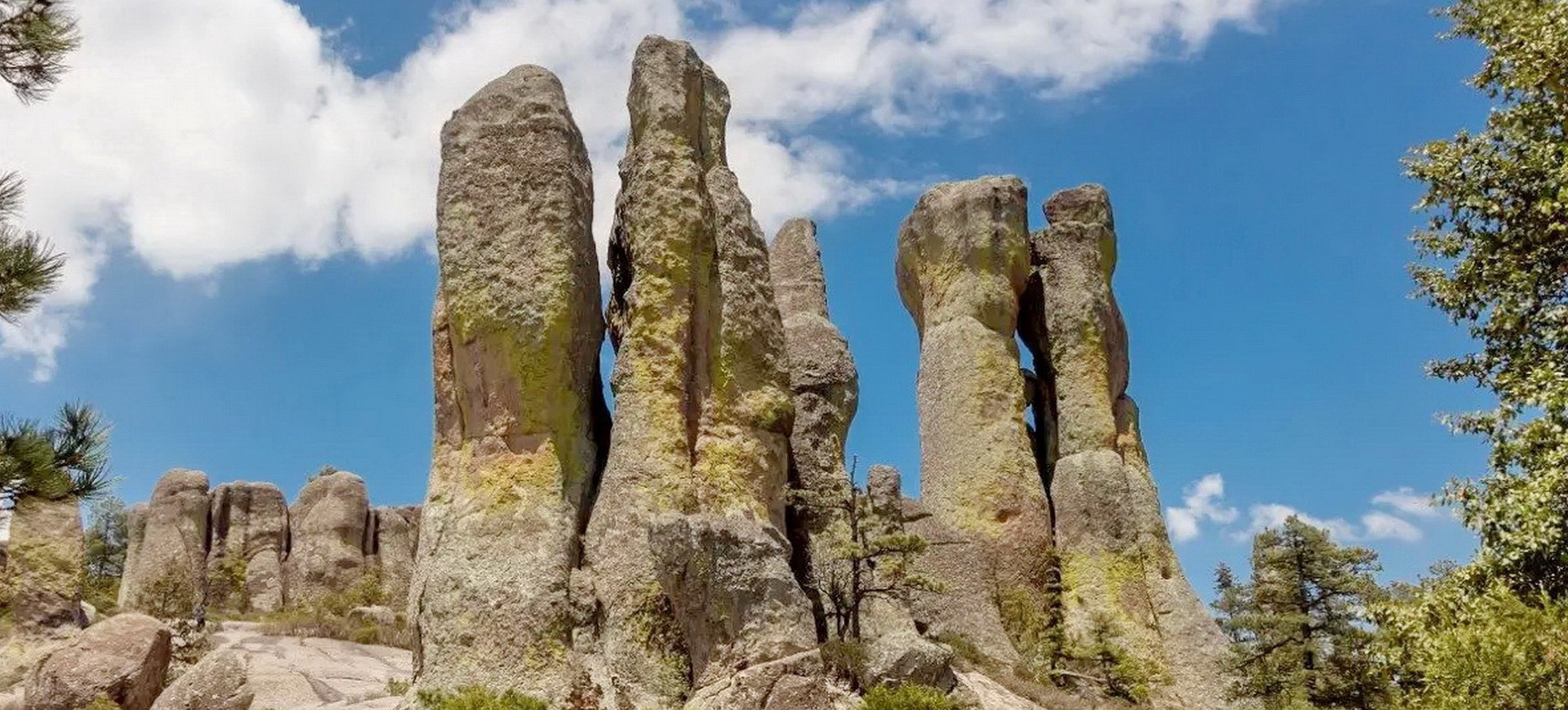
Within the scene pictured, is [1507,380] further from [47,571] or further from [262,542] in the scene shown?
[262,542]

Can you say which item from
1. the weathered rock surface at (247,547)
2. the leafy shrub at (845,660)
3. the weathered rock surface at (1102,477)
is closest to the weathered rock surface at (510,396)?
the leafy shrub at (845,660)

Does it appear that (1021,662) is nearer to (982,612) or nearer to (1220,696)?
(982,612)

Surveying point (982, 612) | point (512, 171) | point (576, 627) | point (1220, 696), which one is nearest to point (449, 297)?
point (512, 171)

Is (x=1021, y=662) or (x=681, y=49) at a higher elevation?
(x=681, y=49)

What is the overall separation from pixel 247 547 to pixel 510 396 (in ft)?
97.8

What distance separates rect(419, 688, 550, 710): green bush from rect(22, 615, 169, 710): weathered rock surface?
6625 mm

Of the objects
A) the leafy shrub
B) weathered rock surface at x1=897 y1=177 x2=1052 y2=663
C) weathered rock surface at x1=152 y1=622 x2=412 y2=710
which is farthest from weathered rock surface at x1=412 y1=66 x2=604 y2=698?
weathered rock surface at x1=897 y1=177 x2=1052 y2=663

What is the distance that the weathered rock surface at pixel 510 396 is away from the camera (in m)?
15.4

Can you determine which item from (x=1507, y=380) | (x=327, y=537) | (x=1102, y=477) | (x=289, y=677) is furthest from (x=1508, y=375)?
(x=327, y=537)

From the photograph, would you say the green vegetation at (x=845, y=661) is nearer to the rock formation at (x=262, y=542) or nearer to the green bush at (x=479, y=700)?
the green bush at (x=479, y=700)

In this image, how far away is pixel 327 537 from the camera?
4081cm

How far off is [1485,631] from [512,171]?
12.6 metres

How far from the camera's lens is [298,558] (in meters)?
40.8

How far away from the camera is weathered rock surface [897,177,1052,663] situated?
86.4 feet
